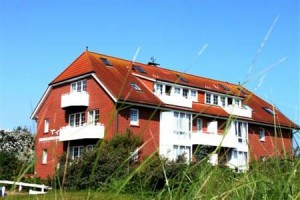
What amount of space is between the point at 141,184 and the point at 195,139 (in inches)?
1389

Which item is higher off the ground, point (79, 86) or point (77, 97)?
point (79, 86)

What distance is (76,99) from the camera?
36531 millimetres

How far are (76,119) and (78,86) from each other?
8.22 feet

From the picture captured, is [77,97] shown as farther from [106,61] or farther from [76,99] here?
[106,61]

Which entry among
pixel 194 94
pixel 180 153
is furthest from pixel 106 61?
pixel 180 153

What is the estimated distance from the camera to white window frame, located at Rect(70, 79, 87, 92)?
3738 centimetres

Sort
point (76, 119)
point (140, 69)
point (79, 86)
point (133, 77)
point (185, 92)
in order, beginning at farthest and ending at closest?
point (185, 92)
point (140, 69)
point (133, 77)
point (79, 86)
point (76, 119)

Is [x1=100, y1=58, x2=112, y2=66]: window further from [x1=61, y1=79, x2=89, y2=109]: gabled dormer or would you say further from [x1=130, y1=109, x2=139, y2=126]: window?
[x1=130, y1=109, x2=139, y2=126]: window

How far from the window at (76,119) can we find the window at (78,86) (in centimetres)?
185

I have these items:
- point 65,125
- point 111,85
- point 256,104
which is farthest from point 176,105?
point 256,104

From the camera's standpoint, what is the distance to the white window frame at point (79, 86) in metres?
37.4

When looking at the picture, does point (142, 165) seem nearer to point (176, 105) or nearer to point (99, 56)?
point (176, 105)

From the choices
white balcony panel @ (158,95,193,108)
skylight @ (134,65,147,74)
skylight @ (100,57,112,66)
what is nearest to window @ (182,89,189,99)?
white balcony panel @ (158,95,193,108)

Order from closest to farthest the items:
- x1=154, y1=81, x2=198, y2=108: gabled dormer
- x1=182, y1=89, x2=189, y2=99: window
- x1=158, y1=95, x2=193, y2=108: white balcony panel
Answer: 1. x1=154, y1=81, x2=198, y2=108: gabled dormer
2. x1=158, y1=95, x2=193, y2=108: white balcony panel
3. x1=182, y1=89, x2=189, y2=99: window
